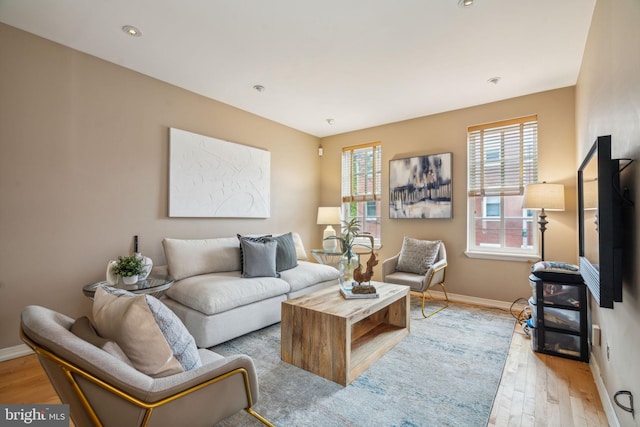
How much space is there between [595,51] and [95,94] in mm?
4314

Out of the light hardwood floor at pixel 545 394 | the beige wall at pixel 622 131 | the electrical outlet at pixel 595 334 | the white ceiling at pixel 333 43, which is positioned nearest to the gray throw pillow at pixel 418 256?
the light hardwood floor at pixel 545 394

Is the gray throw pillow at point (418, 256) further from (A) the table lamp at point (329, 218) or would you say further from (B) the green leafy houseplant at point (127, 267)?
(B) the green leafy houseplant at point (127, 267)

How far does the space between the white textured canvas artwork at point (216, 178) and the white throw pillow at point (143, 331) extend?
2.42 metres

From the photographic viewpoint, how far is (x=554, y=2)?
85.4 inches

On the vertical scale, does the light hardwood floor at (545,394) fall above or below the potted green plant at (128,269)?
below

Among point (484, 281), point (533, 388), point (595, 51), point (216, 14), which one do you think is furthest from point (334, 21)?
point (484, 281)

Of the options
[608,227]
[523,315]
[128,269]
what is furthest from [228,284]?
[523,315]

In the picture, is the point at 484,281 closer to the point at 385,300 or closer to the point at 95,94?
the point at 385,300

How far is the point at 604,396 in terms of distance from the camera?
1904 millimetres

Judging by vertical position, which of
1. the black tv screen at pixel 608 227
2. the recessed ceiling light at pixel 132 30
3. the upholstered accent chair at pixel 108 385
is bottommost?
the upholstered accent chair at pixel 108 385

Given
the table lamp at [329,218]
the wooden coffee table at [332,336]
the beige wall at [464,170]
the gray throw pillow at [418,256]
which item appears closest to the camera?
the wooden coffee table at [332,336]

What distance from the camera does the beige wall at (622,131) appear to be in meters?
1.35

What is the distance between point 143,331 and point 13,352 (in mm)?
Result: 2412

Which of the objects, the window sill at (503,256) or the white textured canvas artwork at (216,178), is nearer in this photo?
the white textured canvas artwork at (216,178)
